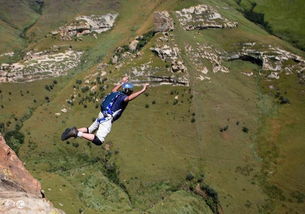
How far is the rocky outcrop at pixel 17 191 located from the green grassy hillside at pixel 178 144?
71.8 metres

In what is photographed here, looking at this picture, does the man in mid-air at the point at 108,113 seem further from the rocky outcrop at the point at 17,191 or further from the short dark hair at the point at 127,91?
the rocky outcrop at the point at 17,191

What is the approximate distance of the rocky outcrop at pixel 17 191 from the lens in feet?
58.4

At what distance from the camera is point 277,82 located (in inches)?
7653

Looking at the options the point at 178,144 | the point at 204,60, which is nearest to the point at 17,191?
the point at 178,144

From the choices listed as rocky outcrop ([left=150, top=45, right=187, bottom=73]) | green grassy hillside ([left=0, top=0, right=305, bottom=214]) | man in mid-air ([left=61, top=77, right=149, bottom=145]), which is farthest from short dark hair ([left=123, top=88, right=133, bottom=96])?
rocky outcrop ([left=150, top=45, right=187, bottom=73])

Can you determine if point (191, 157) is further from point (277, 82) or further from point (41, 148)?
point (277, 82)

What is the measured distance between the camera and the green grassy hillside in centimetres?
12787

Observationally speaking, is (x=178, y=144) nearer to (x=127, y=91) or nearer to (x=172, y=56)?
(x=172, y=56)

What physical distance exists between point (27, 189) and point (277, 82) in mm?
182330

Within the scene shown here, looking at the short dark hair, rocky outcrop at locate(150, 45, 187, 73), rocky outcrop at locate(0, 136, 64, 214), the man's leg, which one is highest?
the short dark hair

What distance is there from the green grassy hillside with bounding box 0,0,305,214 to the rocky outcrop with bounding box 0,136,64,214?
71.8m

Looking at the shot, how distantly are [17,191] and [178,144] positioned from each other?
125m

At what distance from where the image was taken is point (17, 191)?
22.5 metres

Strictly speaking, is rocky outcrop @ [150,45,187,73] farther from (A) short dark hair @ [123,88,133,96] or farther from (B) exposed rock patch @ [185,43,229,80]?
(A) short dark hair @ [123,88,133,96]
